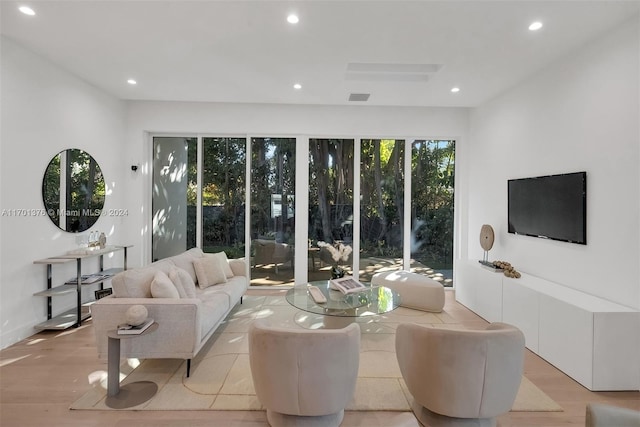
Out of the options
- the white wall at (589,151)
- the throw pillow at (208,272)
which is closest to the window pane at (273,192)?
the throw pillow at (208,272)

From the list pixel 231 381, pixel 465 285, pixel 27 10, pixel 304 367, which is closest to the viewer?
pixel 304 367

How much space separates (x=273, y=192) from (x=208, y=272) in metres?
1.94

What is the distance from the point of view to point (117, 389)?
2.43 meters

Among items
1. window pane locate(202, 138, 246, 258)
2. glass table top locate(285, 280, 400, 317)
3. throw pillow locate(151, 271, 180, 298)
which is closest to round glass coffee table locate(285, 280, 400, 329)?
glass table top locate(285, 280, 400, 317)

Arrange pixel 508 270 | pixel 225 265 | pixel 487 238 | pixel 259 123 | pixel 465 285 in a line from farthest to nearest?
pixel 259 123 → pixel 465 285 → pixel 487 238 → pixel 225 265 → pixel 508 270

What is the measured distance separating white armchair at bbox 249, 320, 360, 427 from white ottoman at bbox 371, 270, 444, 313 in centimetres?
232

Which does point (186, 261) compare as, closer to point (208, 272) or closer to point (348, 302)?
point (208, 272)

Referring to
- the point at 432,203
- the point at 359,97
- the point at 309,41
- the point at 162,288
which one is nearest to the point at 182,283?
the point at 162,288

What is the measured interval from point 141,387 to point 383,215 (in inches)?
163

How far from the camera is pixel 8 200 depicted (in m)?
3.28

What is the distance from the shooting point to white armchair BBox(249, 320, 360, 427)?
1.86m

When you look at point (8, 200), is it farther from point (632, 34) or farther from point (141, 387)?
point (632, 34)

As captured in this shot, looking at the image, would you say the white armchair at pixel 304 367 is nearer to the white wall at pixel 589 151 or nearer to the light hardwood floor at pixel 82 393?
the light hardwood floor at pixel 82 393

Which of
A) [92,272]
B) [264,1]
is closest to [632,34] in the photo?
[264,1]
